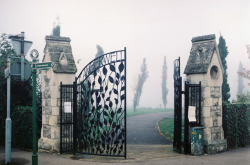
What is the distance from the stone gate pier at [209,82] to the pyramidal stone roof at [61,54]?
4.33 m

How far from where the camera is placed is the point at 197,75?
376 inches

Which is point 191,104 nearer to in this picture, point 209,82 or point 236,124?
point 209,82

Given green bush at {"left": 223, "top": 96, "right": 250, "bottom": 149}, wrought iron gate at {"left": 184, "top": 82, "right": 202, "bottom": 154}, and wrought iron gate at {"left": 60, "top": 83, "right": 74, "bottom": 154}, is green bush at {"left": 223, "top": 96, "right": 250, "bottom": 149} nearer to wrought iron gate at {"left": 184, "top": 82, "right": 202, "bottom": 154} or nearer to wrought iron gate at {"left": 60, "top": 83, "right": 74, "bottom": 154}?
wrought iron gate at {"left": 184, "top": 82, "right": 202, "bottom": 154}

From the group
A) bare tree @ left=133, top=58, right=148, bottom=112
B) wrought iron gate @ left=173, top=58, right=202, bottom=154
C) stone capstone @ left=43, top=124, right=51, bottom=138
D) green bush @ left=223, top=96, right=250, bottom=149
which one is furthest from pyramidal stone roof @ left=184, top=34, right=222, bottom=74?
bare tree @ left=133, top=58, right=148, bottom=112

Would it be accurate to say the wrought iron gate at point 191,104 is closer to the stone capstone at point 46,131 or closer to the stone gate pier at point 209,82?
the stone gate pier at point 209,82

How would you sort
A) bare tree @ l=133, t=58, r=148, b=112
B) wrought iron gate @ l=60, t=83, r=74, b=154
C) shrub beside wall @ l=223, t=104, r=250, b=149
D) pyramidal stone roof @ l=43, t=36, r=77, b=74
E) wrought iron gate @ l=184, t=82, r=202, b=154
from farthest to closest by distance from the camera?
bare tree @ l=133, t=58, r=148, b=112
shrub beside wall @ l=223, t=104, r=250, b=149
pyramidal stone roof @ l=43, t=36, r=77, b=74
wrought iron gate @ l=60, t=83, r=74, b=154
wrought iron gate @ l=184, t=82, r=202, b=154

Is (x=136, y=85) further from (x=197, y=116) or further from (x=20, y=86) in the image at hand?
(x=197, y=116)

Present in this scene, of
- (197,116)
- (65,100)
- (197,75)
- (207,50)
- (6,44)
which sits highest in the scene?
(6,44)

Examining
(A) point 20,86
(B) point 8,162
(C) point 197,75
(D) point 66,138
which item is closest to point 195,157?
(C) point 197,75

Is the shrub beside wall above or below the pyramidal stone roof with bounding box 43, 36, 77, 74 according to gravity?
below

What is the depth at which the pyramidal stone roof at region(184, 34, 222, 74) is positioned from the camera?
9516 millimetres

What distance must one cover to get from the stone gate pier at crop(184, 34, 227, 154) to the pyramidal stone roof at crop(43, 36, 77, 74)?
4.33 meters

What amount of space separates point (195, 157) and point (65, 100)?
4.90 meters

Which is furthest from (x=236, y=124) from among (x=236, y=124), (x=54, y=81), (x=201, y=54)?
(x=54, y=81)
